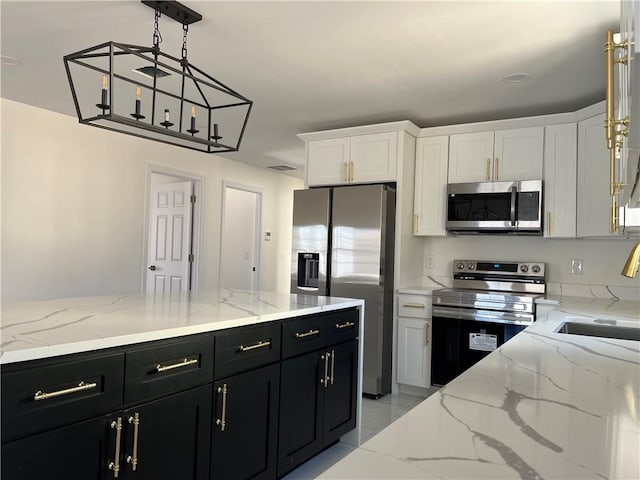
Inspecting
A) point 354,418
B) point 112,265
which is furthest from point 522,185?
point 112,265

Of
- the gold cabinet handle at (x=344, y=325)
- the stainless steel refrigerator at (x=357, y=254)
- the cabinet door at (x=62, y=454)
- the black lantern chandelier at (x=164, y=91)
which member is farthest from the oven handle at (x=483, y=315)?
the cabinet door at (x=62, y=454)

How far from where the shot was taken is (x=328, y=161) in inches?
168

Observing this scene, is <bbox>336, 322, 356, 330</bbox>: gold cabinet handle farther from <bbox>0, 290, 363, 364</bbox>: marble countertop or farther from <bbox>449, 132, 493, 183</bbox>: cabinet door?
<bbox>449, 132, 493, 183</bbox>: cabinet door

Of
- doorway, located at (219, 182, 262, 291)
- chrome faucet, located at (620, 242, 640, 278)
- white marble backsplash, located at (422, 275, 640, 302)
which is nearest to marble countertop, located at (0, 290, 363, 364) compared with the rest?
chrome faucet, located at (620, 242, 640, 278)

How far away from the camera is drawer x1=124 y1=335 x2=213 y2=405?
1548 millimetres

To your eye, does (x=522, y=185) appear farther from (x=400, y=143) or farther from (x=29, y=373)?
(x=29, y=373)

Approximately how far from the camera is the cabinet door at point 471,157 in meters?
3.82

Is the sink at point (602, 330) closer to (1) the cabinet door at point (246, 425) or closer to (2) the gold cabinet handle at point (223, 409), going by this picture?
(1) the cabinet door at point (246, 425)

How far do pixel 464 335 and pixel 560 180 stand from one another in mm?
1367

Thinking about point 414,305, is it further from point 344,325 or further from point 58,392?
point 58,392

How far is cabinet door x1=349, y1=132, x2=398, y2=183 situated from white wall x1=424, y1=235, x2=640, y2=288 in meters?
0.84

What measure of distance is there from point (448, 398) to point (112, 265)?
14.1 feet

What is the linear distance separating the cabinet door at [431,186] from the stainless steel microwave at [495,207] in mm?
100

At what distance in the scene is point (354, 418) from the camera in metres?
2.81
